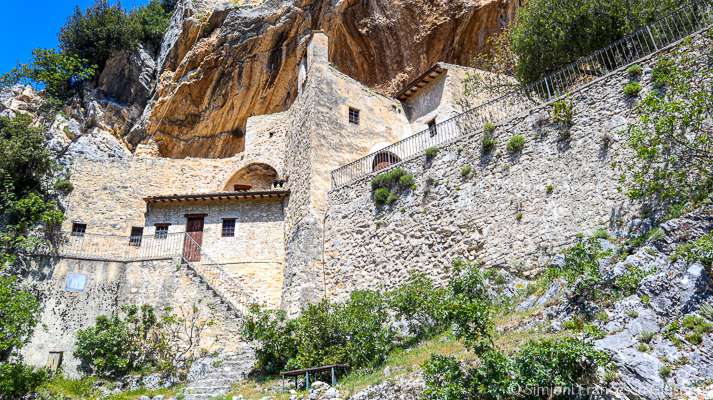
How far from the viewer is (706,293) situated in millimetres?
10008

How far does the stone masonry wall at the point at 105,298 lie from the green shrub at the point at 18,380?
1748 millimetres

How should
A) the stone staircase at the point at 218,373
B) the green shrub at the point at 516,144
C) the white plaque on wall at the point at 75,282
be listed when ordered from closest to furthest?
the stone staircase at the point at 218,373 < the green shrub at the point at 516,144 < the white plaque on wall at the point at 75,282

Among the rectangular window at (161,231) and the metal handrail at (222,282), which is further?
the rectangular window at (161,231)

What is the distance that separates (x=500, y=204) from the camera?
1662 cm

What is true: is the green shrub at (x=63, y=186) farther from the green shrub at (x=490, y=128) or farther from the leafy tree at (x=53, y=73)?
the green shrub at (x=490, y=128)

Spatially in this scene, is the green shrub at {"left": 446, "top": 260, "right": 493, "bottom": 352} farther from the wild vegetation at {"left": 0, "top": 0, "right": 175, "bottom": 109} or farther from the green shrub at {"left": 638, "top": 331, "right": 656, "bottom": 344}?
the wild vegetation at {"left": 0, "top": 0, "right": 175, "bottom": 109}

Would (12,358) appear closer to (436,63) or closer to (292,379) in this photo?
(292,379)

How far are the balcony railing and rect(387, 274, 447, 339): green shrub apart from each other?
10023 millimetres

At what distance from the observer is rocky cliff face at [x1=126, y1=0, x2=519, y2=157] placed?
25797 millimetres

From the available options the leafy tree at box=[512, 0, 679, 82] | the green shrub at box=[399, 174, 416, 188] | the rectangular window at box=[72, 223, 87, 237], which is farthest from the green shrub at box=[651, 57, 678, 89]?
the rectangular window at box=[72, 223, 87, 237]

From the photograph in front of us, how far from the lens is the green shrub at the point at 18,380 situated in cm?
1480

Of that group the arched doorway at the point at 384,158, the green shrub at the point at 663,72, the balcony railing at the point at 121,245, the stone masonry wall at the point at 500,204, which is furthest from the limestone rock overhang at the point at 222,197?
the green shrub at the point at 663,72

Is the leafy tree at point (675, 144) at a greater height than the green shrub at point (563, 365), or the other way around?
the leafy tree at point (675, 144)

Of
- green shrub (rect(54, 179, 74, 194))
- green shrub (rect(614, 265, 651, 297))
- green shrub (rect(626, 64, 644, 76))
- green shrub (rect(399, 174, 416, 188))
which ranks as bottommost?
green shrub (rect(614, 265, 651, 297))
